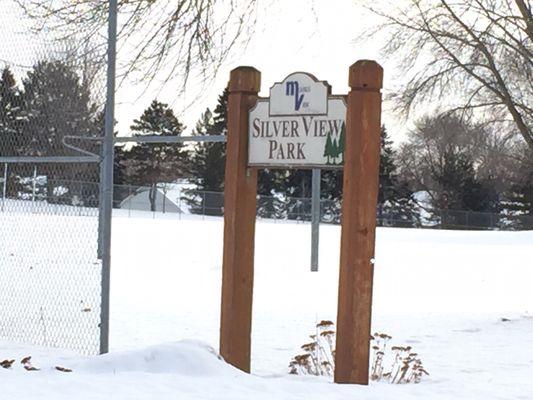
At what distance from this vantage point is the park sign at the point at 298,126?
615 centimetres

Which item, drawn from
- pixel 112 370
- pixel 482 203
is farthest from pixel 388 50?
pixel 482 203

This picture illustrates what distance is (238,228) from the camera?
6.49 m

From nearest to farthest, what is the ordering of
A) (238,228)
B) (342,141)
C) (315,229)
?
(342,141), (238,228), (315,229)

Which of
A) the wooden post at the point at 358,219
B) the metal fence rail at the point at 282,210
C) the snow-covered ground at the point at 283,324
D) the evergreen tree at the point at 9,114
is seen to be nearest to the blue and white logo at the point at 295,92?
the wooden post at the point at 358,219

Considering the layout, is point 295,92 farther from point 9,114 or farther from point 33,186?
point 33,186

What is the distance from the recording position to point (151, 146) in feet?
194

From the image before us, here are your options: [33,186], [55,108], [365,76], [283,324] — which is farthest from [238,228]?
[283,324]

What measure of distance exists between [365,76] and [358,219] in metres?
1.02

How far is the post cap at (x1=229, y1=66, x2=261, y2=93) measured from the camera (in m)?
6.58

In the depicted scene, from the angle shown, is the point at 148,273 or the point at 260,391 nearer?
the point at 260,391

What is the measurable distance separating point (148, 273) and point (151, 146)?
1711 inches

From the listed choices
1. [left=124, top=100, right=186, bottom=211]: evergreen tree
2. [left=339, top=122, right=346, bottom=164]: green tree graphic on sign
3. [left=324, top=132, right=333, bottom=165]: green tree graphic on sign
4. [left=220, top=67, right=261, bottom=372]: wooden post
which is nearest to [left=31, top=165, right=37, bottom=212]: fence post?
[left=220, top=67, right=261, bottom=372]: wooden post

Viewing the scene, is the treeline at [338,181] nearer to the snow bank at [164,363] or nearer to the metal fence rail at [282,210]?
the metal fence rail at [282,210]

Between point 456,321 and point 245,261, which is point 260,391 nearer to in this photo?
point 245,261
